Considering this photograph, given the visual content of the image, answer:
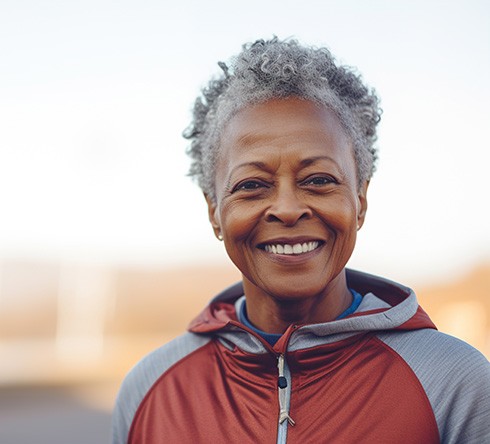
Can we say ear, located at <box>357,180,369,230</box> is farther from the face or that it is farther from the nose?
the nose

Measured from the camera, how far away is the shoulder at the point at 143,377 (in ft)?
8.13

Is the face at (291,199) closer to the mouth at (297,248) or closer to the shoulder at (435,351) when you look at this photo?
the mouth at (297,248)

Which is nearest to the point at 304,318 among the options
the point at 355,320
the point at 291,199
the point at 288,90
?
the point at 355,320

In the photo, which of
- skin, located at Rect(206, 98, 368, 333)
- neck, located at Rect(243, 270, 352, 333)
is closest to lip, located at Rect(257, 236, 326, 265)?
skin, located at Rect(206, 98, 368, 333)

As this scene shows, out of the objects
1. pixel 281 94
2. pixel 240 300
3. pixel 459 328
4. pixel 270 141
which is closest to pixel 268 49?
pixel 281 94

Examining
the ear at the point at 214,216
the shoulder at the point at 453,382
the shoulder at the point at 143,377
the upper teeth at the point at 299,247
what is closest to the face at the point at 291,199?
the upper teeth at the point at 299,247

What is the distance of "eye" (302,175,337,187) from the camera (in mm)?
2148

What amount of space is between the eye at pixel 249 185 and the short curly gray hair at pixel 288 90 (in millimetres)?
250

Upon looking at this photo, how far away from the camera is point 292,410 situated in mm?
2123

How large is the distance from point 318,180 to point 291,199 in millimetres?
104

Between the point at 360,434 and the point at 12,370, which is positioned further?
the point at 12,370

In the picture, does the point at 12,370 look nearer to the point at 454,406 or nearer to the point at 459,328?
the point at 459,328

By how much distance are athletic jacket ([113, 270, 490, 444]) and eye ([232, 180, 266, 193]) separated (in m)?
0.43

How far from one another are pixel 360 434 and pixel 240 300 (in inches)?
30.8
